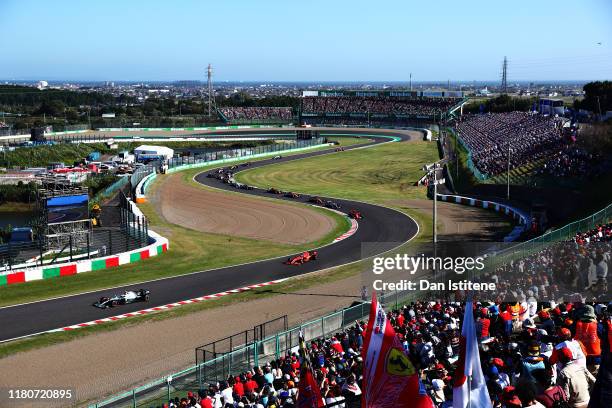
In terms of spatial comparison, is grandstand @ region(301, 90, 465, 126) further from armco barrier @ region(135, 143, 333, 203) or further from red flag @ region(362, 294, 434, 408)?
red flag @ region(362, 294, 434, 408)

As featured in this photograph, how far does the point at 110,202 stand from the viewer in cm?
4894

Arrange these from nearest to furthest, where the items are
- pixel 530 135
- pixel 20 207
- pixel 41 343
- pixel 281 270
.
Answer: pixel 41 343 < pixel 281 270 < pixel 20 207 < pixel 530 135

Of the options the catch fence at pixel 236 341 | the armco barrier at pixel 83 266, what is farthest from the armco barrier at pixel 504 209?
the armco barrier at pixel 83 266

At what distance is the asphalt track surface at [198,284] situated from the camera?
24297 millimetres

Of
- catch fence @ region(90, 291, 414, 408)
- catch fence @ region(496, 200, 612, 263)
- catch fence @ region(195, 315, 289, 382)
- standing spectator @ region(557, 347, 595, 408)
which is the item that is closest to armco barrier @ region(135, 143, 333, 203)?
catch fence @ region(195, 315, 289, 382)

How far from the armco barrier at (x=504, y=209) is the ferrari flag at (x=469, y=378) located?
90.8ft

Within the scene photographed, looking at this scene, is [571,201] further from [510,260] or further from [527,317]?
[527,317]

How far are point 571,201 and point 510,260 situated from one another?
926 inches

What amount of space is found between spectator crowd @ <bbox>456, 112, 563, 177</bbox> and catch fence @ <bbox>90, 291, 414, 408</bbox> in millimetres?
32751

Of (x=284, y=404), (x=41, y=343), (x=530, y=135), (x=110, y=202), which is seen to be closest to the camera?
(x=284, y=404)

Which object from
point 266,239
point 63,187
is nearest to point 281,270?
point 266,239

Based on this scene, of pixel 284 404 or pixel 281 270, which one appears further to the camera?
pixel 281 270

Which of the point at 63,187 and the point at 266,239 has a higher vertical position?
the point at 63,187

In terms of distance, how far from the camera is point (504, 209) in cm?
4459
